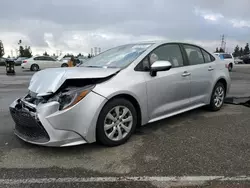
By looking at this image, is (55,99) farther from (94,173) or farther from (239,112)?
(239,112)

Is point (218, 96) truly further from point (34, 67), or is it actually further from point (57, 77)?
point (34, 67)

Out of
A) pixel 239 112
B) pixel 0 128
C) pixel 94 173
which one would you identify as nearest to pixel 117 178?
pixel 94 173

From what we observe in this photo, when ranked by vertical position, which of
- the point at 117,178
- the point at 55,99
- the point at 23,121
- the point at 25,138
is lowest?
the point at 117,178

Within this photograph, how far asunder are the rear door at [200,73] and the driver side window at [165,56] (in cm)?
25

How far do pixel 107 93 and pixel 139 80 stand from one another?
0.64 m

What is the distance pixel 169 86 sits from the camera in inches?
168

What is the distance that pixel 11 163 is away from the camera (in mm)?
3174

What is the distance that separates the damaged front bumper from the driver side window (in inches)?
40.8

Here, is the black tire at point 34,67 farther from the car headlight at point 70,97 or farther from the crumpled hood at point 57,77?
the car headlight at point 70,97

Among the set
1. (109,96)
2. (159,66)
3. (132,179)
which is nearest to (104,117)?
(109,96)

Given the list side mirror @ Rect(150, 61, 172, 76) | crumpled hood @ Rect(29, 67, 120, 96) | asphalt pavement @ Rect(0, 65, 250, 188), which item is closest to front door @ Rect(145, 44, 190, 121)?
side mirror @ Rect(150, 61, 172, 76)

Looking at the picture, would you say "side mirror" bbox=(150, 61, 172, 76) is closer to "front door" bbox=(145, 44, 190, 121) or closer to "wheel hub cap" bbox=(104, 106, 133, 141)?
"front door" bbox=(145, 44, 190, 121)

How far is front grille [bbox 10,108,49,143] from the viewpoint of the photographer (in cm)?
324

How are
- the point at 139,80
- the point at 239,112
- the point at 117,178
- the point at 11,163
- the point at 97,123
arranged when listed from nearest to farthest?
the point at 117,178, the point at 11,163, the point at 97,123, the point at 139,80, the point at 239,112
